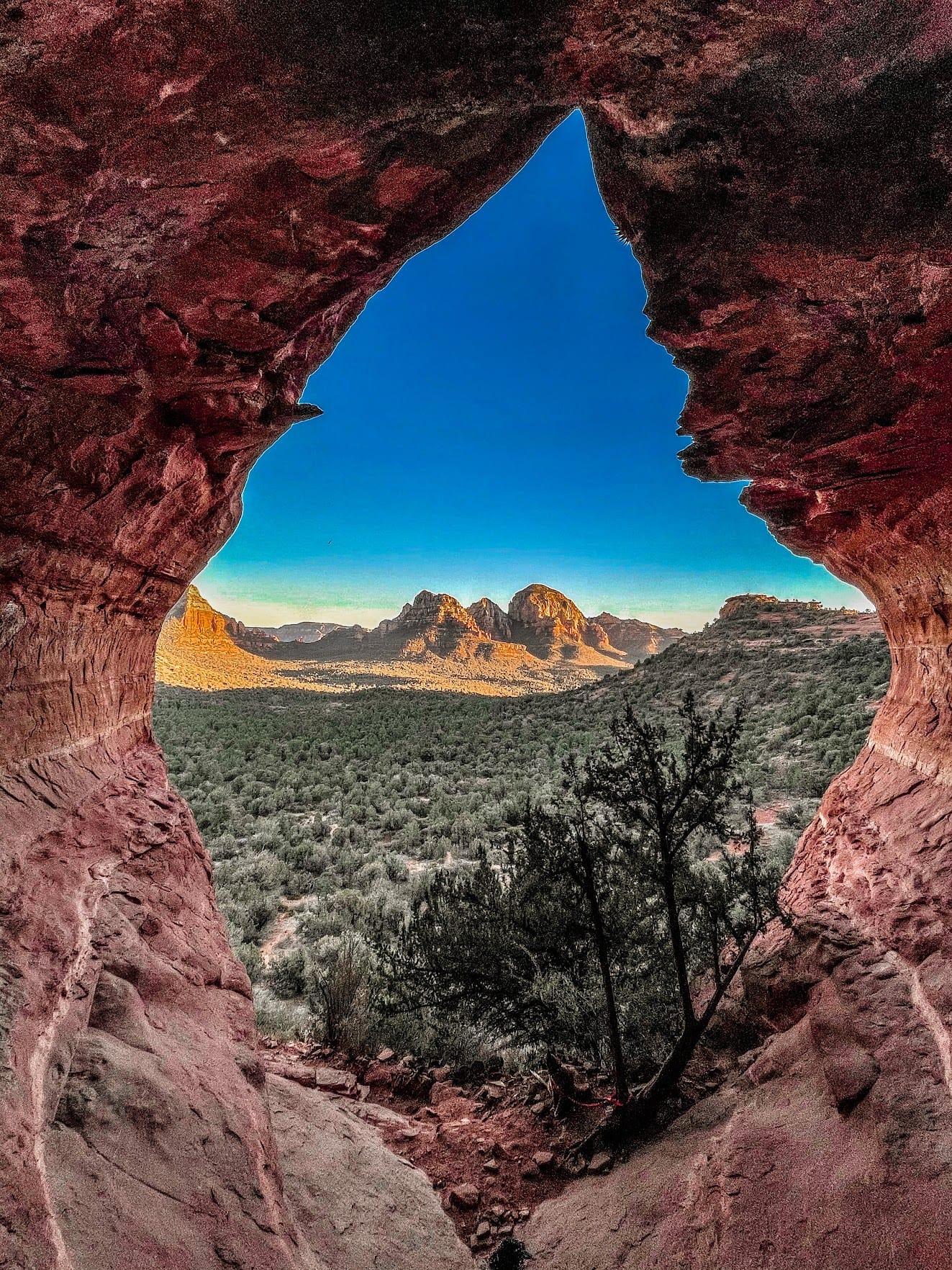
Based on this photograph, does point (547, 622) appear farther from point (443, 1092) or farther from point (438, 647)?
point (443, 1092)

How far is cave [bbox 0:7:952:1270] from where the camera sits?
2.91 meters

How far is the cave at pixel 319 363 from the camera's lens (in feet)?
9.54

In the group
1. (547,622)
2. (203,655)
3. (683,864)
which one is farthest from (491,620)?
(683,864)

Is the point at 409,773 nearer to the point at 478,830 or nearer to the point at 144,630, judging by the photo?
the point at 478,830

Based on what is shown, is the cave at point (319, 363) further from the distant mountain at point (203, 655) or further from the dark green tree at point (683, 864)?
the distant mountain at point (203, 655)

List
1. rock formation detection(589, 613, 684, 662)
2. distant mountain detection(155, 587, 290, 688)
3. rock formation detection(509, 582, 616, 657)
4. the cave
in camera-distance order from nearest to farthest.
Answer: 1. the cave
2. distant mountain detection(155, 587, 290, 688)
3. rock formation detection(509, 582, 616, 657)
4. rock formation detection(589, 613, 684, 662)

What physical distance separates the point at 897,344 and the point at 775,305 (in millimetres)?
969

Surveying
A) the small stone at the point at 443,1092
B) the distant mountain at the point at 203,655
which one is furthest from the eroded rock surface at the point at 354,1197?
the distant mountain at the point at 203,655

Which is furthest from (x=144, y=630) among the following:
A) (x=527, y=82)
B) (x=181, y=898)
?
(x=527, y=82)

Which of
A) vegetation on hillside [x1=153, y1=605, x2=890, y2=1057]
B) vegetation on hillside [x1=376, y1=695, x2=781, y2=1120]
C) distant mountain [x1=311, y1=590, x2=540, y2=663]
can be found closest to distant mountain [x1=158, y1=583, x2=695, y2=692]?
distant mountain [x1=311, y1=590, x2=540, y2=663]

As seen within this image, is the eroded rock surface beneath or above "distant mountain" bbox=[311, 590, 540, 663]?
beneath

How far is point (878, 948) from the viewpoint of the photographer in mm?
4578

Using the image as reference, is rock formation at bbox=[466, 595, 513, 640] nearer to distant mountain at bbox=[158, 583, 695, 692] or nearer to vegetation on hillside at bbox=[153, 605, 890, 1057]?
distant mountain at bbox=[158, 583, 695, 692]

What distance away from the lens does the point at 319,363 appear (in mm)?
5055
